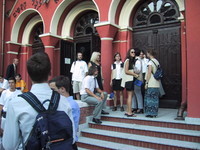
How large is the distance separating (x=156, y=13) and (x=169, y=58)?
1669 millimetres

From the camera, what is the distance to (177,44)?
21.8 feet

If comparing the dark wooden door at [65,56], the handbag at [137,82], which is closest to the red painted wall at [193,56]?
the handbag at [137,82]

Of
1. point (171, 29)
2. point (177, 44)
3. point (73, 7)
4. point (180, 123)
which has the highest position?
point (73, 7)

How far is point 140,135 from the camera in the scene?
15.0 ft

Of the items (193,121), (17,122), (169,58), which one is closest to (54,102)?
(17,122)

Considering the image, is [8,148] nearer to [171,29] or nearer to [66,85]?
[66,85]

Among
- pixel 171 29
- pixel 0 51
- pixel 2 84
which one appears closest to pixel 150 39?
pixel 171 29

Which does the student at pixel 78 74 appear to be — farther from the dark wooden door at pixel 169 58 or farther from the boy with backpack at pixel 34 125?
the boy with backpack at pixel 34 125

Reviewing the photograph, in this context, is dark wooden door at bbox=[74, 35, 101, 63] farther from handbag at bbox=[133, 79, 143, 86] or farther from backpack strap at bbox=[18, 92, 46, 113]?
backpack strap at bbox=[18, 92, 46, 113]

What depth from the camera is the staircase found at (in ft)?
13.2

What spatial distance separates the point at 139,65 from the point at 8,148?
14.9ft

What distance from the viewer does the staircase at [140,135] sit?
158 inches

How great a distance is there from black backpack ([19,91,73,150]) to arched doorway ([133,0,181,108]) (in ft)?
18.3

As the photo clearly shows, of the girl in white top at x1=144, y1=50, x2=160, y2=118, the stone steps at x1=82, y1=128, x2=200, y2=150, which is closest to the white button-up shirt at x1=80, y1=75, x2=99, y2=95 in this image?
the stone steps at x1=82, y1=128, x2=200, y2=150
